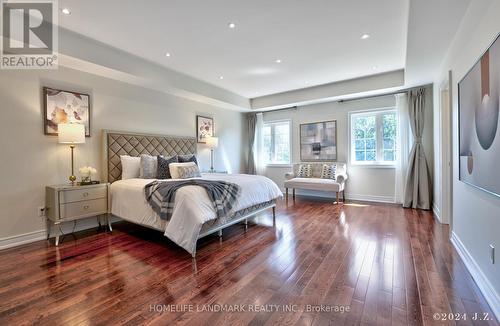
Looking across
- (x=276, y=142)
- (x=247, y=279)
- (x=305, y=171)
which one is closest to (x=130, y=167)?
(x=247, y=279)

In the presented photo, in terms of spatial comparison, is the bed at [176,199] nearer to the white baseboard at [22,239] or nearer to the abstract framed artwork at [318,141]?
the white baseboard at [22,239]

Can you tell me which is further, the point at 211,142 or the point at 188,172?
the point at 211,142

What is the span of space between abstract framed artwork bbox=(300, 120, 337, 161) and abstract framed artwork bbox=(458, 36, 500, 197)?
3.44m

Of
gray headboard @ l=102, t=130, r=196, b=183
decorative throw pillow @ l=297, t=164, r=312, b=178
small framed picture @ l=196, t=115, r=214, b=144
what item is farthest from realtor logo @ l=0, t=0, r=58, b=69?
decorative throw pillow @ l=297, t=164, r=312, b=178

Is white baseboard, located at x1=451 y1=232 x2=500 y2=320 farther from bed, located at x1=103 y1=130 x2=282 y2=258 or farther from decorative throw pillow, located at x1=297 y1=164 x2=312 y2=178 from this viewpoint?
decorative throw pillow, located at x1=297 y1=164 x2=312 y2=178

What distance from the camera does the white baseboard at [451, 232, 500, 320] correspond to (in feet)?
5.32

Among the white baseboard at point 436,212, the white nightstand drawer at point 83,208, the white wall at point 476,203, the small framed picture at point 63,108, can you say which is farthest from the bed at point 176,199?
the white baseboard at point 436,212

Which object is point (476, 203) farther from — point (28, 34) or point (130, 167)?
point (28, 34)

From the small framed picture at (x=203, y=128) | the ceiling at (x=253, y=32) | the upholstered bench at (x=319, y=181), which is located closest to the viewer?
the ceiling at (x=253, y=32)

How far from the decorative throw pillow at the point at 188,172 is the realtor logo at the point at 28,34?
7.30ft

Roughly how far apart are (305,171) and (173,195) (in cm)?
402

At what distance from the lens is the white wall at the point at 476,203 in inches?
67.8

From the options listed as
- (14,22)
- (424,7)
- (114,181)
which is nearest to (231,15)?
(424,7)

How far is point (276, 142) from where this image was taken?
6922 millimetres
